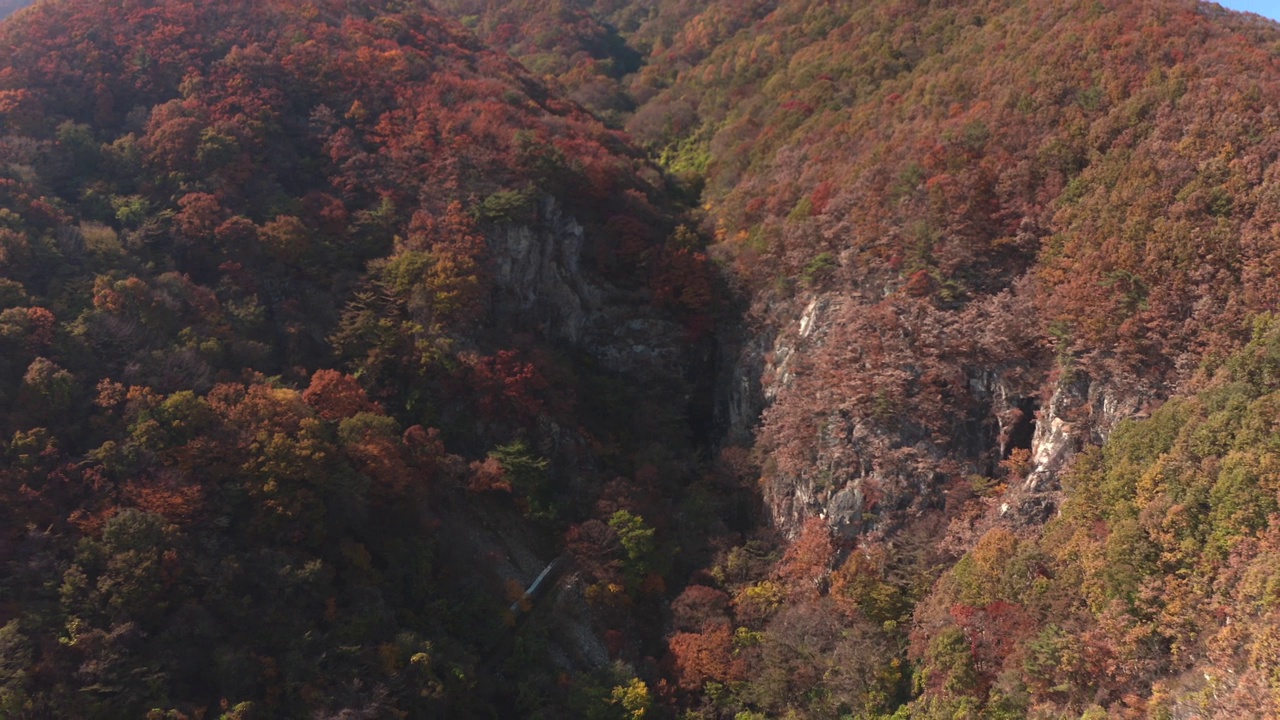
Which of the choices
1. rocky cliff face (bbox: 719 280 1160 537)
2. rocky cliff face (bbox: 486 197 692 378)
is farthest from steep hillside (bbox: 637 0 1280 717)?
rocky cliff face (bbox: 486 197 692 378)

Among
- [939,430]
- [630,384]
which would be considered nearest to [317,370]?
[630,384]

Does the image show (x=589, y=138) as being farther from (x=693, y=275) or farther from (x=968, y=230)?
(x=968, y=230)

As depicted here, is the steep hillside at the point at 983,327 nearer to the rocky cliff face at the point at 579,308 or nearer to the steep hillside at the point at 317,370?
the rocky cliff face at the point at 579,308

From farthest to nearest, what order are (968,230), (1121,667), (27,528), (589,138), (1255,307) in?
(589,138), (968,230), (1255,307), (27,528), (1121,667)

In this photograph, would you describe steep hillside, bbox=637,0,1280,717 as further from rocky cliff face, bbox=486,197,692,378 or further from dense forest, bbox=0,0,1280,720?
rocky cliff face, bbox=486,197,692,378

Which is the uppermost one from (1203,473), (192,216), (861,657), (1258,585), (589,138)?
(589,138)

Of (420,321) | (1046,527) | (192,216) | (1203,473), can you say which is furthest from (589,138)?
(1203,473)

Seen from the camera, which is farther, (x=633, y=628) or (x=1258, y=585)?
(x=633, y=628)
